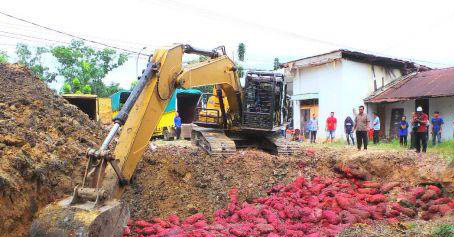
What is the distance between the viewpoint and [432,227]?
20.5 feet

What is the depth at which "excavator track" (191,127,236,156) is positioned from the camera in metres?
9.65

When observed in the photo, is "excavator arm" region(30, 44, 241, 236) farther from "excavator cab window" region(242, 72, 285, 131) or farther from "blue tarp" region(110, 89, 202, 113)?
"blue tarp" region(110, 89, 202, 113)

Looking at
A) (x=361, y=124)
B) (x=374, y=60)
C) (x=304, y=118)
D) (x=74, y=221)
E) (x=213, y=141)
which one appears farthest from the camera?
(x=304, y=118)

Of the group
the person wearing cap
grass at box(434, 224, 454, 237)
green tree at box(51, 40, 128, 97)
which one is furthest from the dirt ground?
green tree at box(51, 40, 128, 97)

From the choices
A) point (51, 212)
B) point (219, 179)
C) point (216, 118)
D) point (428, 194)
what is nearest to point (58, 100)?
point (216, 118)

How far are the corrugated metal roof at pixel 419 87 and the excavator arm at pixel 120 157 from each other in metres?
14.1

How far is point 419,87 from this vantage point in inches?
817

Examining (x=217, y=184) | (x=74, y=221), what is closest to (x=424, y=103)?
(x=217, y=184)

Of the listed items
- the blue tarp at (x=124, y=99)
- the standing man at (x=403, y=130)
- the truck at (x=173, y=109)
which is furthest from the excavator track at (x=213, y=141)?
the blue tarp at (x=124, y=99)

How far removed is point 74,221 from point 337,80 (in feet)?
63.1

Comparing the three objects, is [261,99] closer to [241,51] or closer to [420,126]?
[420,126]

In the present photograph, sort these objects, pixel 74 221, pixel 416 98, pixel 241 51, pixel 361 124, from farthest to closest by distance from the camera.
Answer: pixel 241 51 → pixel 416 98 → pixel 361 124 → pixel 74 221

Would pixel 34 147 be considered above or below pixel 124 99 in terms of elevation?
below

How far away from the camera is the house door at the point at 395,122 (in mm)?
21344
